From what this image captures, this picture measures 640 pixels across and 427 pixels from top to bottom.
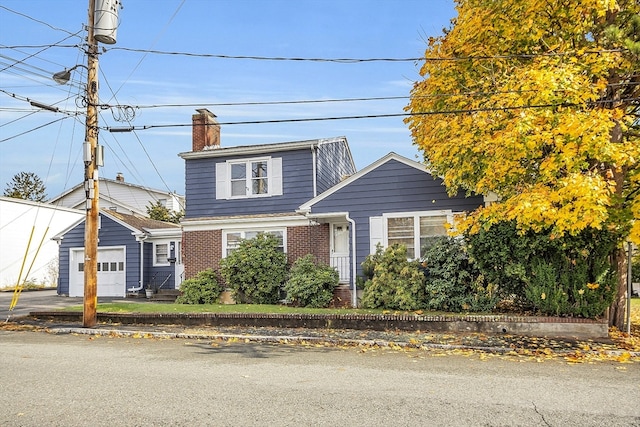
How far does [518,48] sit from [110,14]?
1125 centimetres

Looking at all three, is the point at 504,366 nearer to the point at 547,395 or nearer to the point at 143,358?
the point at 547,395

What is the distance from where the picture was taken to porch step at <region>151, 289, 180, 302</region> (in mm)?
24259

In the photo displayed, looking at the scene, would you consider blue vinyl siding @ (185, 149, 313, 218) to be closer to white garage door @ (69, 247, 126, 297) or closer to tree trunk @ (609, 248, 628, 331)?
white garage door @ (69, 247, 126, 297)

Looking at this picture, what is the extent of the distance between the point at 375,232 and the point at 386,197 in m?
1.28

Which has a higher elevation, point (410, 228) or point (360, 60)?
point (360, 60)

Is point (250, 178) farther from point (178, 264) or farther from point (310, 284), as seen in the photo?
point (178, 264)

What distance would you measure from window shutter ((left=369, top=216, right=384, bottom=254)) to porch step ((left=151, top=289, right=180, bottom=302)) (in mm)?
10180

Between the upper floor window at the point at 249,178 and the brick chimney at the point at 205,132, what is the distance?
163 cm

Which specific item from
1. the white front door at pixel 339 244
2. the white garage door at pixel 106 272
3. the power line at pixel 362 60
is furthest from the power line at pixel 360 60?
the white garage door at pixel 106 272

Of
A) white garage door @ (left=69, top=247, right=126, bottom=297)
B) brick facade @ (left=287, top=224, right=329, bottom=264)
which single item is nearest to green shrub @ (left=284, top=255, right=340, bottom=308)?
brick facade @ (left=287, top=224, right=329, bottom=264)

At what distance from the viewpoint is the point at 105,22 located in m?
15.4

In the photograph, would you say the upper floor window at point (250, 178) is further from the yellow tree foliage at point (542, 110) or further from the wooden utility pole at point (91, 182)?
the yellow tree foliage at point (542, 110)

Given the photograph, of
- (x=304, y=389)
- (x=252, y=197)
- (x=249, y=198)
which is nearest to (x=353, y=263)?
(x=252, y=197)

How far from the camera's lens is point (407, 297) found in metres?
16.2
